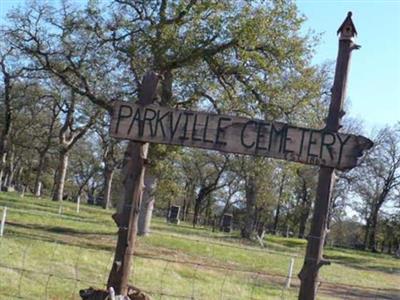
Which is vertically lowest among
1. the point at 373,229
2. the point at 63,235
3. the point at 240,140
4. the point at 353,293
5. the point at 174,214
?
the point at 353,293

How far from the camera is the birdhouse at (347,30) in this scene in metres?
6.45

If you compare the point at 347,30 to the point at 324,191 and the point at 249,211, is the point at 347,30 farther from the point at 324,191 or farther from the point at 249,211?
the point at 249,211

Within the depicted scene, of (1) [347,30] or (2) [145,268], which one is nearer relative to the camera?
(1) [347,30]

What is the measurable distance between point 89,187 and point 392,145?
4217 cm

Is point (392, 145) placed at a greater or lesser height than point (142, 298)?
greater

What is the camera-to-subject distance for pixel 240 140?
6.57 meters

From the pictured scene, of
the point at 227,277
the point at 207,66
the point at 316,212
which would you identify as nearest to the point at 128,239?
the point at 316,212

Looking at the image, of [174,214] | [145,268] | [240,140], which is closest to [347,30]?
[240,140]

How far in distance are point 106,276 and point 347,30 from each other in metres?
7.88

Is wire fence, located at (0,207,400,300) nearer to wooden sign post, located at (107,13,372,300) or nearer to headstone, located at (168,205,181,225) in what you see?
wooden sign post, located at (107,13,372,300)

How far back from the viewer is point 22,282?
32.6 feet

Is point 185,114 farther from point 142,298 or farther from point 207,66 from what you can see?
point 207,66

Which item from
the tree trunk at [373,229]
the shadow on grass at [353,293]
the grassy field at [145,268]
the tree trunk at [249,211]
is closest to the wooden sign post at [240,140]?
the grassy field at [145,268]

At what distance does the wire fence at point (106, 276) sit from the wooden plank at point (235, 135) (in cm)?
248
